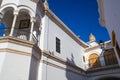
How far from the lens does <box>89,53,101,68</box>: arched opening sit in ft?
52.4

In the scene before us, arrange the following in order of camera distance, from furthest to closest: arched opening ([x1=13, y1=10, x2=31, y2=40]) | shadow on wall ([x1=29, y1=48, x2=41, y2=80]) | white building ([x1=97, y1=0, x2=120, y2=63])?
arched opening ([x1=13, y1=10, x2=31, y2=40]), shadow on wall ([x1=29, y1=48, x2=41, y2=80]), white building ([x1=97, y1=0, x2=120, y2=63])

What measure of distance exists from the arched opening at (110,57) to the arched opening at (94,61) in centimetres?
98

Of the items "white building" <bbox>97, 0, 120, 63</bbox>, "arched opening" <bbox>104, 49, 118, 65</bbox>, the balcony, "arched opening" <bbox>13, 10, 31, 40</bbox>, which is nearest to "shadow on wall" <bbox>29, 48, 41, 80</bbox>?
"arched opening" <bbox>13, 10, 31, 40</bbox>

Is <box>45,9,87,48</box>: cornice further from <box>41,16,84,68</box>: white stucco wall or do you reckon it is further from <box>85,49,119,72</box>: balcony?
<box>85,49,119,72</box>: balcony

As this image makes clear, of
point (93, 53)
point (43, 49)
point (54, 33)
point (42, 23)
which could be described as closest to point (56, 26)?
point (54, 33)

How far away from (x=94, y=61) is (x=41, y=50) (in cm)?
884

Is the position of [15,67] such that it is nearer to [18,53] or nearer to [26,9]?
[18,53]

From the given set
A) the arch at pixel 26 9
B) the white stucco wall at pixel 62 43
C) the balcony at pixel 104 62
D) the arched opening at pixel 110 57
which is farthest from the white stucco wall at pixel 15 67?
the arched opening at pixel 110 57

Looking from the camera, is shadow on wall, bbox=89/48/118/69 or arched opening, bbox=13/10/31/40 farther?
shadow on wall, bbox=89/48/118/69

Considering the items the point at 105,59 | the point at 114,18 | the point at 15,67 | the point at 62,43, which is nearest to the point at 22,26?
the point at 62,43

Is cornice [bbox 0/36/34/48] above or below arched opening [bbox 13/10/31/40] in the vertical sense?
below

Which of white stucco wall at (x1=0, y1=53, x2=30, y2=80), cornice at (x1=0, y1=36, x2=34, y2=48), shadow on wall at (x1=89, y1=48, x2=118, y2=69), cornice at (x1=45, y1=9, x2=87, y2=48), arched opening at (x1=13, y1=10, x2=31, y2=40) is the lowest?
white stucco wall at (x1=0, y1=53, x2=30, y2=80)

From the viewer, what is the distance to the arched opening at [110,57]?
49.7 feet

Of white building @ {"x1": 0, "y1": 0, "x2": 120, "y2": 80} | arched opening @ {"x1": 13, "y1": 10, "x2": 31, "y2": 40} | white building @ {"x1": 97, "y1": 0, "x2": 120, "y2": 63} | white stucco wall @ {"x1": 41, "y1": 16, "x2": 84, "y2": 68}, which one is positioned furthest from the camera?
white stucco wall @ {"x1": 41, "y1": 16, "x2": 84, "y2": 68}
